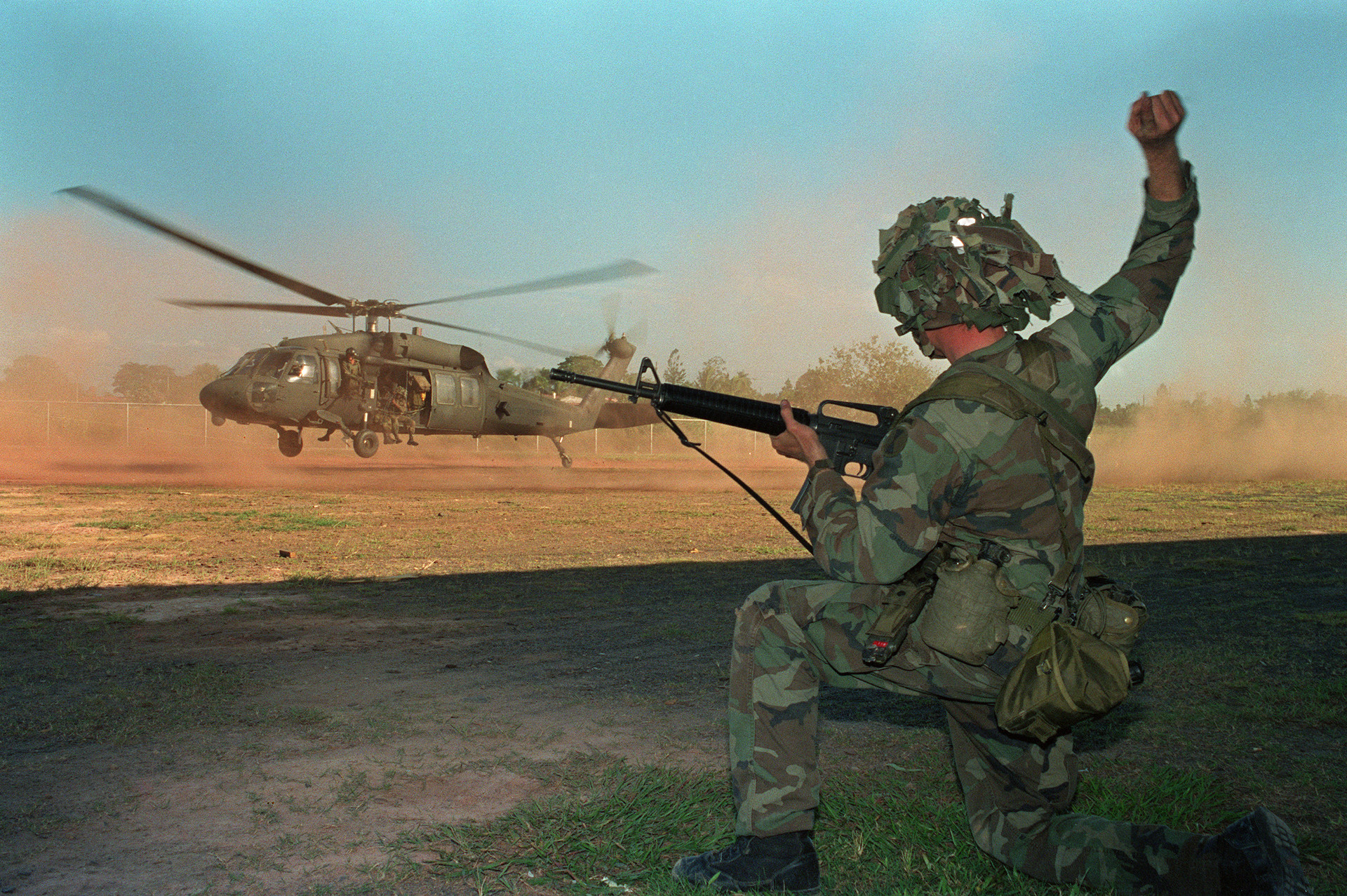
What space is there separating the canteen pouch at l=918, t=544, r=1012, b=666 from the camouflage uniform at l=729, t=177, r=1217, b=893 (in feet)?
0.16

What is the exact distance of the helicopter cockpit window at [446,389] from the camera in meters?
18.1

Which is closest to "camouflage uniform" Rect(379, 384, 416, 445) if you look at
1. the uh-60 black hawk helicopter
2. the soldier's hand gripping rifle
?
the uh-60 black hawk helicopter

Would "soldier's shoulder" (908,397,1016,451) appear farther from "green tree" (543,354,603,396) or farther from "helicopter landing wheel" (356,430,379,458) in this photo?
"green tree" (543,354,603,396)

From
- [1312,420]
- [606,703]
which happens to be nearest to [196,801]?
[606,703]

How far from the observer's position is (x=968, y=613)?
2.38 m

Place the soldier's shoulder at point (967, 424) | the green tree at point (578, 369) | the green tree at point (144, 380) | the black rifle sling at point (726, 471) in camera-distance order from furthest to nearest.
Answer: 1. the green tree at point (144, 380)
2. the green tree at point (578, 369)
3. the black rifle sling at point (726, 471)
4. the soldier's shoulder at point (967, 424)

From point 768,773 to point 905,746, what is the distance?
1746 millimetres

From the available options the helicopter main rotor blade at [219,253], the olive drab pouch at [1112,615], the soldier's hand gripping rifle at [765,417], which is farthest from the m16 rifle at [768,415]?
the helicopter main rotor blade at [219,253]

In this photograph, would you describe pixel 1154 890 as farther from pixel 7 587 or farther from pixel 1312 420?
pixel 1312 420

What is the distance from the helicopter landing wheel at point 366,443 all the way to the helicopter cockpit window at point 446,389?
140cm

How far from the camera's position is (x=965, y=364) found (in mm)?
2494

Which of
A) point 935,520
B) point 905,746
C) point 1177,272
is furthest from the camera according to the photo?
point 905,746

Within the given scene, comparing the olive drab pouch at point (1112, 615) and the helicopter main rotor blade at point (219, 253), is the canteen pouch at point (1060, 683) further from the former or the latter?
the helicopter main rotor blade at point (219, 253)

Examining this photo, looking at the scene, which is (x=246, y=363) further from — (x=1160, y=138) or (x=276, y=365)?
(x=1160, y=138)
